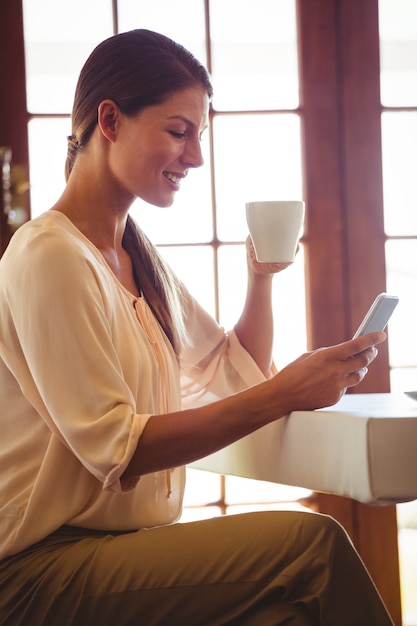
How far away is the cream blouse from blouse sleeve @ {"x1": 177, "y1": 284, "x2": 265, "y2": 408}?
306 millimetres

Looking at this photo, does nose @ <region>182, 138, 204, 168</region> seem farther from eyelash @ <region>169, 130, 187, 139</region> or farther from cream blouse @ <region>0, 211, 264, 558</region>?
cream blouse @ <region>0, 211, 264, 558</region>

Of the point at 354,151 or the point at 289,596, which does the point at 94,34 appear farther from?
the point at 289,596

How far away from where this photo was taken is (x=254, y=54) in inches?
86.3

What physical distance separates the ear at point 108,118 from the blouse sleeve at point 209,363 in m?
0.40

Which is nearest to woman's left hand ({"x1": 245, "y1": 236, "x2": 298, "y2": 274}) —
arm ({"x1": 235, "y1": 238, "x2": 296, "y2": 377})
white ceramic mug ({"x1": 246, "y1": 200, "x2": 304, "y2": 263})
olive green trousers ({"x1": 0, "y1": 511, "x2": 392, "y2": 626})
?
arm ({"x1": 235, "y1": 238, "x2": 296, "y2": 377})

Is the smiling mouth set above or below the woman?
above

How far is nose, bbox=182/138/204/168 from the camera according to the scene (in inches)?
52.0

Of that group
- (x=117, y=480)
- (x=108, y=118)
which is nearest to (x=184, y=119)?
(x=108, y=118)

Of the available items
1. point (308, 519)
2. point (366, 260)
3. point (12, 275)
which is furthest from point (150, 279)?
point (366, 260)

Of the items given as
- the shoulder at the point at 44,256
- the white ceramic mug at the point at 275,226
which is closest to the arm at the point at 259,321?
the white ceramic mug at the point at 275,226

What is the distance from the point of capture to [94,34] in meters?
2.14

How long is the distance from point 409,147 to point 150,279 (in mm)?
1084

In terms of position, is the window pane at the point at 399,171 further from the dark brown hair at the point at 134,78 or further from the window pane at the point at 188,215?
the dark brown hair at the point at 134,78

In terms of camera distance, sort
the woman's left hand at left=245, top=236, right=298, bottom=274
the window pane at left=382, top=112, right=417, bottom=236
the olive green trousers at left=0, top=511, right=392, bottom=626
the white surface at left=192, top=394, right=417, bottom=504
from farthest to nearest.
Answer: the window pane at left=382, top=112, right=417, bottom=236 < the woman's left hand at left=245, top=236, right=298, bottom=274 < the olive green trousers at left=0, top=511, right=392, bottom=626 < the white surface at left=192, top=394, right=417, bottom=504
